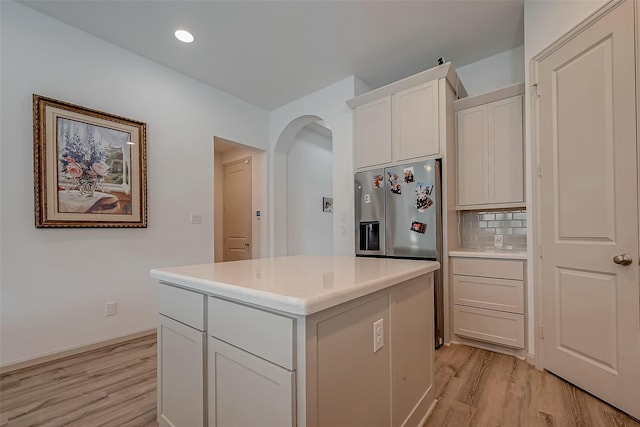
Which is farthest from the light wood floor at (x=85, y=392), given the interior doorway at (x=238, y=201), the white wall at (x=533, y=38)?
the white wall at (x=533, y=38)

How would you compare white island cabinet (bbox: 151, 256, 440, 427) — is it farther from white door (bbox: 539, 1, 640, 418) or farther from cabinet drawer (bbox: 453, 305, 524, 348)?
cabinet drawer (bbox: 453, 305, 524, 348)

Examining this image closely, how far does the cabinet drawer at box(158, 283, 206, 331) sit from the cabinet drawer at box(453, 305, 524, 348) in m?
2.38

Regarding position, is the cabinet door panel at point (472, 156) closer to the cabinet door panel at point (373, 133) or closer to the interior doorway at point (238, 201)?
the cabinet door panel at point (373, 133)

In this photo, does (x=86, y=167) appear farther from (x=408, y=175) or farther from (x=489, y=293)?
(x=489, y=293)

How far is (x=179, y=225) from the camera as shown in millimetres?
3346

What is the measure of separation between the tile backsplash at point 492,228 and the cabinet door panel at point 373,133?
1.10 meters

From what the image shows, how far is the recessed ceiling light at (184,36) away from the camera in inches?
106

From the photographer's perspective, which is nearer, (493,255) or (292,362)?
(292,362)

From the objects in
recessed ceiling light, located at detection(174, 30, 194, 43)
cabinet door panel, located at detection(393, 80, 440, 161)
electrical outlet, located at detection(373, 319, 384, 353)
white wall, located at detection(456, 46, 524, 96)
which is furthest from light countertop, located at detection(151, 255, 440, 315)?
white wall, located at detection(456, 46, 524, 96)

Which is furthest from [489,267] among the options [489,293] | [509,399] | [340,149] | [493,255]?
[340,149]

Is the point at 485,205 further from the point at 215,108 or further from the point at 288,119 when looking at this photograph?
the point at 215,108

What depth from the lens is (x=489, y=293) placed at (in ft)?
8.38

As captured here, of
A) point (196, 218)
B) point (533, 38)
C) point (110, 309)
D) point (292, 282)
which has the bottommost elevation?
point (110, 309)

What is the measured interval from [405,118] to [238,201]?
3.08m
